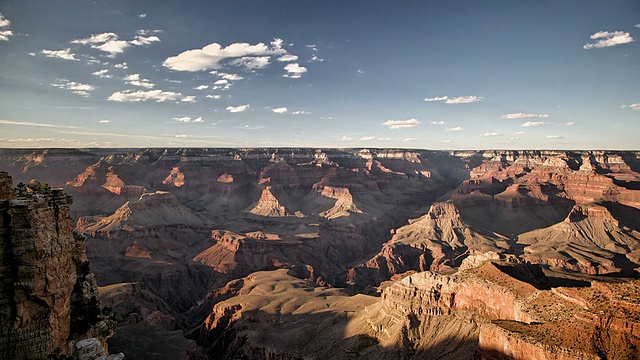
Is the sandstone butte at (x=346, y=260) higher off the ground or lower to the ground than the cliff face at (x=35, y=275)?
lower

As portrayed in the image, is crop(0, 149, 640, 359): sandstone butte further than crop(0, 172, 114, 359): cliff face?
Yes

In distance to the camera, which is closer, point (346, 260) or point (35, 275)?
point (35, 275)

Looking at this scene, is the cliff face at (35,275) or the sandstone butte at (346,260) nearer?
the cliff face at (35,275)

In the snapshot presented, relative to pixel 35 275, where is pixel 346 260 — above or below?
below

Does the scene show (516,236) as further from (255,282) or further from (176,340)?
(176,340)

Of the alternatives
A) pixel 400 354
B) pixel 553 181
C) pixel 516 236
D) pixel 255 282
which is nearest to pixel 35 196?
pixel 400 354
